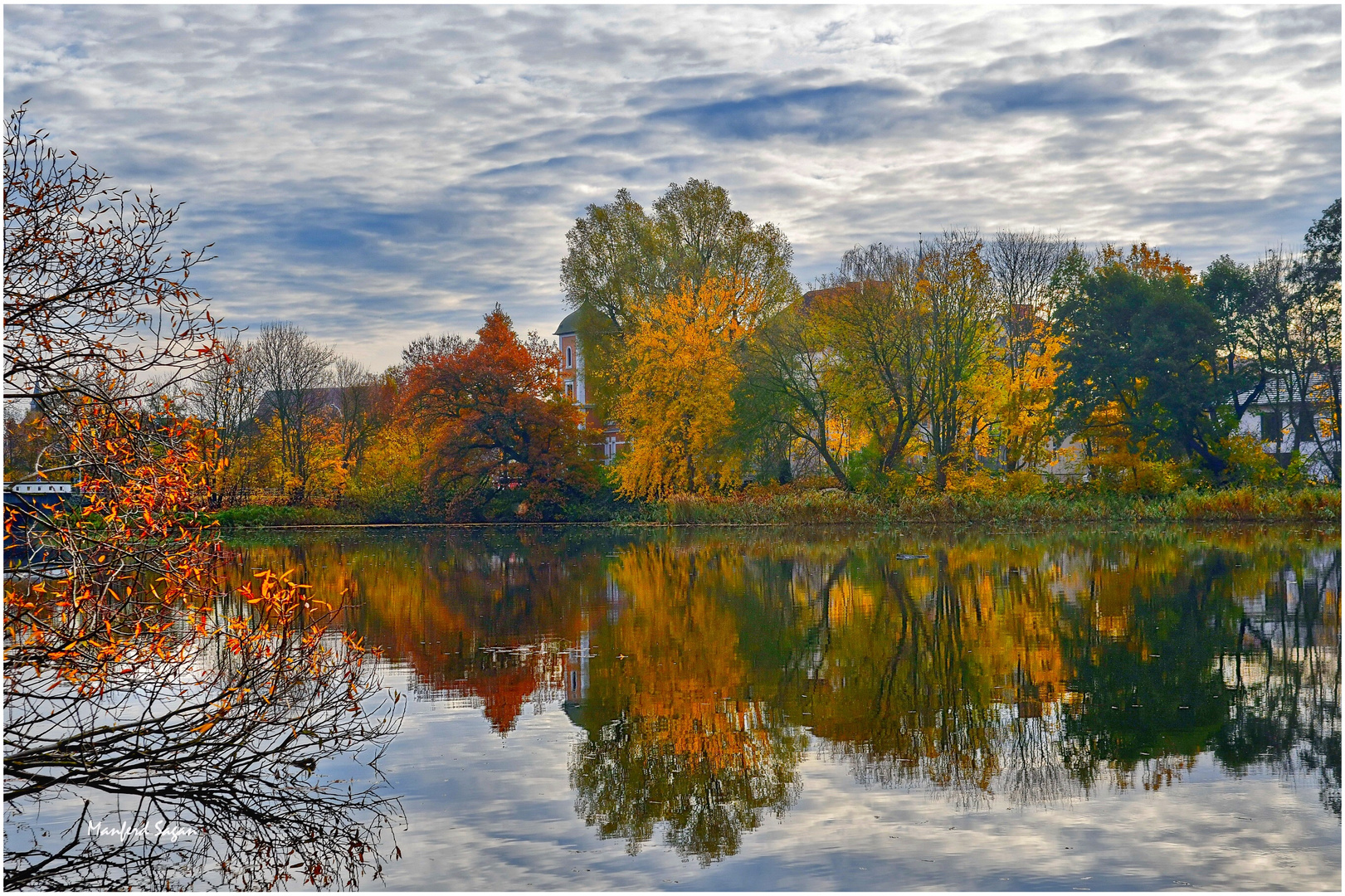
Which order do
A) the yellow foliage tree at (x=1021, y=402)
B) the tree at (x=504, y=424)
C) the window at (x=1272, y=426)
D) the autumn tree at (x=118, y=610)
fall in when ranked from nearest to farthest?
the autumn tree at (x=118, y=610) < the yellow foliage tree at (x=1021, y=402) < the window at (x=1272, y=426) < the tree at (x=504, y=424)

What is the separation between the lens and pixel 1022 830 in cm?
672

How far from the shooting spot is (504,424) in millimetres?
47500

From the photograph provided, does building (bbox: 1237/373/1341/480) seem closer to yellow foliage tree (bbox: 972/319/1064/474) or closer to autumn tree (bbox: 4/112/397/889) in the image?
yellow foliage tree (bbox: 972/319/1064/474)

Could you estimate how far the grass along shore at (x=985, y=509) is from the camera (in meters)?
36.0

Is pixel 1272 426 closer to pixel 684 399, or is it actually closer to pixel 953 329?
pixel 953 329

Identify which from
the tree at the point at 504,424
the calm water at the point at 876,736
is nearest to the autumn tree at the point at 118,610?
the calm water at the point at 876,736

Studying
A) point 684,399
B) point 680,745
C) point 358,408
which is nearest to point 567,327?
point 358,408

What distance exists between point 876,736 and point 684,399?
119 ft

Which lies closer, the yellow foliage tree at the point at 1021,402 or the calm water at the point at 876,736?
the calm water at the point at 876,736

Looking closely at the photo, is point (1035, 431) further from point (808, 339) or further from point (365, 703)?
point (365, 703)

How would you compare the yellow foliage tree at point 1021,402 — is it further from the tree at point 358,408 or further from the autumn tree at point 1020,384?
the tree at point 358,408

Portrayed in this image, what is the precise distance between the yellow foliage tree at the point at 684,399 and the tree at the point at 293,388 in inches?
648

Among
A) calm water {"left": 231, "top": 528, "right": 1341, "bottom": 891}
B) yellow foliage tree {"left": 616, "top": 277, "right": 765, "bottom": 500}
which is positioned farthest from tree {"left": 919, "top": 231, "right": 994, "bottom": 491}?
calm water {"left": 231, "top": 528, "right": 1341, "bottom": 891}

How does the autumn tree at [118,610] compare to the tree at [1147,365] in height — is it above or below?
below
